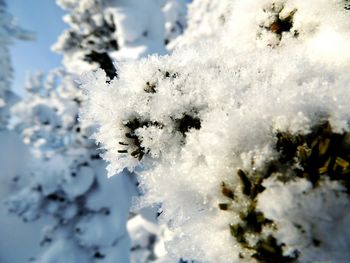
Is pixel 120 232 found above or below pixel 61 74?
below

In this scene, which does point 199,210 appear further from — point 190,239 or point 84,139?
point 84,139

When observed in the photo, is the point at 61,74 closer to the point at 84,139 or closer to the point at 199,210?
the point at 84,139

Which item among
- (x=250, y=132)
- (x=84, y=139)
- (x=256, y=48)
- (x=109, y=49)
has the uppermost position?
(x=109, y=49)

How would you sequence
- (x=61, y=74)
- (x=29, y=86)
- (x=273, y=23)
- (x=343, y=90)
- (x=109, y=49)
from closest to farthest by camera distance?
(x=343, y=90) < (x=273, y=23) < (x=109, y=49) < (x=61, y=74) < (x=29, y=86)

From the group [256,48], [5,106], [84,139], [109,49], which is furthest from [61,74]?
[256,48]

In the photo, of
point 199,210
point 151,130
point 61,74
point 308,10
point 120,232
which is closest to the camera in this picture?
point 199,210

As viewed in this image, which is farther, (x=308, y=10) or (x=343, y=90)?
(x=308, y=10)

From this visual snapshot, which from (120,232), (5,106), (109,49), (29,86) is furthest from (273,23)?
(29,86)
